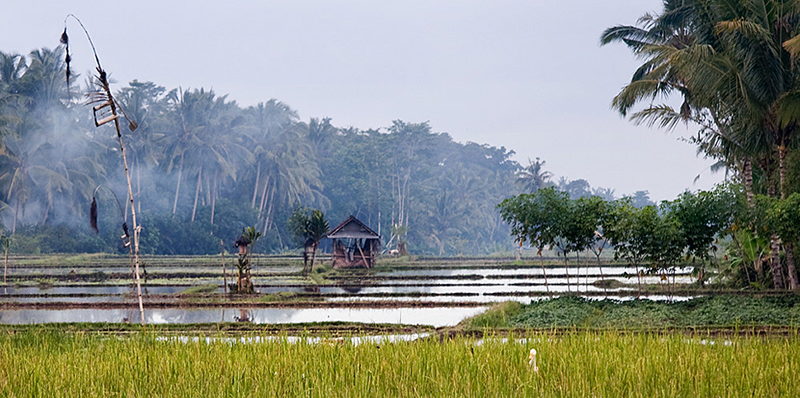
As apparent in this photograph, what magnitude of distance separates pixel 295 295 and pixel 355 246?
12474 millimetres

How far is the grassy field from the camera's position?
5434 millimetres

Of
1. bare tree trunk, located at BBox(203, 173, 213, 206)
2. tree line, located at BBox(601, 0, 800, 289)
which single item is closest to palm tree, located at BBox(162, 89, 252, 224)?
bare tree trunk, located at BBox(203, 173, 213, 206)

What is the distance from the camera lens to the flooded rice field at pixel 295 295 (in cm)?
1447

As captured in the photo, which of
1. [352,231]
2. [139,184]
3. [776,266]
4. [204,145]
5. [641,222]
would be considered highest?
[204,145]

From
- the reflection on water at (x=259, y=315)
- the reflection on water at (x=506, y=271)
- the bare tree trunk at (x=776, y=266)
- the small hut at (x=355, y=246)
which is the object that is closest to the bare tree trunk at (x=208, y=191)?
the small hut at (x=355, y=246)

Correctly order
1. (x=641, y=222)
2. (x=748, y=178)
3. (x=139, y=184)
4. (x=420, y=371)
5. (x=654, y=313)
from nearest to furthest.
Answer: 1. (x=420, y=371)
2. (x=654, y=313)
3. (x=641, y=222)
4. (x=748, y=178)
5. (x=139, y=184)

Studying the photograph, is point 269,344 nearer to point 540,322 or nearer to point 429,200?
point 540,322

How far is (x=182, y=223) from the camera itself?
4425 cm

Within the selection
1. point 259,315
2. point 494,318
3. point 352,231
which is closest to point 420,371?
point 494,318

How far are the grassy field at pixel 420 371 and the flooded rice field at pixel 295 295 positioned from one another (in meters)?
5.55

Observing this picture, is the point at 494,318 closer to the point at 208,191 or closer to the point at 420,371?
the point at 420,371

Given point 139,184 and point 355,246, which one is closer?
point 355,246

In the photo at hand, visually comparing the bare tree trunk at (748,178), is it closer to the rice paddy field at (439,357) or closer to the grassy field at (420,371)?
the rice paddy field at (439,357)

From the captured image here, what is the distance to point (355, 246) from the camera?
98.0 feet
